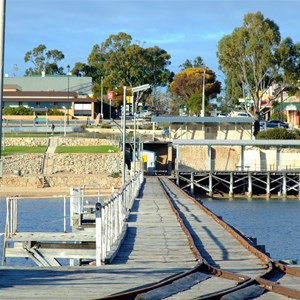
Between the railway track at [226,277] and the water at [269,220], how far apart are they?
819 centimetres

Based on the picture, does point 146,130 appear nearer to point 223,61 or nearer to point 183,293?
point 223,61

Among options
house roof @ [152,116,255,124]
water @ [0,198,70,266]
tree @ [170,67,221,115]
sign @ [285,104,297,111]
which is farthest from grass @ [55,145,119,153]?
tree @ [170,67,221,115]

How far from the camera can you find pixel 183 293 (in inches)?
514

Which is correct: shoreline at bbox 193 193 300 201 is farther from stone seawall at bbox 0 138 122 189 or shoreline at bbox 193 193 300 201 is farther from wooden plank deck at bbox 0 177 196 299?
wooden plank deck at bbox 0 177 196 299

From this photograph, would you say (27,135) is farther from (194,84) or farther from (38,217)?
(194,84)

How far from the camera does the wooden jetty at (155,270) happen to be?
515 inches

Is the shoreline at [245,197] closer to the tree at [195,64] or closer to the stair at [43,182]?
the stair at [43,182]

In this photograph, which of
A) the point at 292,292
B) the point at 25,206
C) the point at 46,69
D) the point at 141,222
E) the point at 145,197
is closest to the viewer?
the point at 292,292

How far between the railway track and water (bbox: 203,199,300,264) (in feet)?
26.9

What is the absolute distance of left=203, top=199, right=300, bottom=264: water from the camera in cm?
3316

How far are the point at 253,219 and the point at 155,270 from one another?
3294cm

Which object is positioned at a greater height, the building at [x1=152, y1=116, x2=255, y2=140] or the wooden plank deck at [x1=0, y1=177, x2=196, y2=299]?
the building at [x1=152, y1=116, x2=255, y2=140]

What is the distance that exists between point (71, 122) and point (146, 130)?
16.7m

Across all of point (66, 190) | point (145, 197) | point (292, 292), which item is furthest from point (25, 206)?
point (292, 292)
